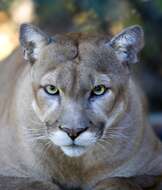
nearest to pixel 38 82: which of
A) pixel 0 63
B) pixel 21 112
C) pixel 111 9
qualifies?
pixel 21 112

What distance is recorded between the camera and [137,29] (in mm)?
3887

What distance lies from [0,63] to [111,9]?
3.40 ft

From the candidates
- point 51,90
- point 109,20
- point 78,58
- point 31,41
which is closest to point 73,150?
point 51,90

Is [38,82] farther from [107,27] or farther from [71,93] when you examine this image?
[107,27]

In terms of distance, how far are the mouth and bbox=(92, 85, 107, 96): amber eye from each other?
0.82 feet

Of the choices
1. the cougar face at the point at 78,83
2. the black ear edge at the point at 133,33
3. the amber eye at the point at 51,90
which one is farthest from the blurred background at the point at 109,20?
the amber eye at the point at 51,90

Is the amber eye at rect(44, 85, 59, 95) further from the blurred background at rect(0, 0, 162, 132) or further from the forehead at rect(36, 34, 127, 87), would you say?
the blurred background at rect(0, 0, 162, 132)

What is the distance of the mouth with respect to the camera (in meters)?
3.62

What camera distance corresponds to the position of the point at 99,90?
3.68 m

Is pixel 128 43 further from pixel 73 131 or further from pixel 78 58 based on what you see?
pixel 73 131

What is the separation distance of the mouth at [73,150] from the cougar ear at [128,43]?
0.50 meters

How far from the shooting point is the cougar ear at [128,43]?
3.85 m

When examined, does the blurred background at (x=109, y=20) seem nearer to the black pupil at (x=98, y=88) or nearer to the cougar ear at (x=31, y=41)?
the cougar ear at (x=31, y=41)

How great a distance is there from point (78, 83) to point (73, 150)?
0.99 feet
